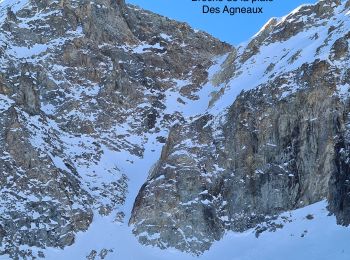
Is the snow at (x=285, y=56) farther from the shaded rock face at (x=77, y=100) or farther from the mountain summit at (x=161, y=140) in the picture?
the shaded rock face at (x=77, y=100)

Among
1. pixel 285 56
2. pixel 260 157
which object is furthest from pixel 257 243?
pixel 285 56

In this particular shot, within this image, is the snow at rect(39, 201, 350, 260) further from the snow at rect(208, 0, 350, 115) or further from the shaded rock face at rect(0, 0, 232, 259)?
the snow at rect(208, 0, 350, 115)

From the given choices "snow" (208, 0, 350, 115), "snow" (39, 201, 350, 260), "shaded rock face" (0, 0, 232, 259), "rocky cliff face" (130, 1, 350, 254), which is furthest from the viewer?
"snow" (208, 0, 350, 115)

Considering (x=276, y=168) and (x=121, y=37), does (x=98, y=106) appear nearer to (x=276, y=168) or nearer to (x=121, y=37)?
(x=121, y=37)

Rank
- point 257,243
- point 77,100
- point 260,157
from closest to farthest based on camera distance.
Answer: point 257,243 → point 260,157 → point 77,100

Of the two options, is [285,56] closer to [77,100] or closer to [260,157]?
[260,157]

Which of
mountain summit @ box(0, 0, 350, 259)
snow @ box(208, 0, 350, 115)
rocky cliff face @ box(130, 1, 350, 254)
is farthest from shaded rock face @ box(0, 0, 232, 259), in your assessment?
snow @ box(208, 0, 350, 115)
